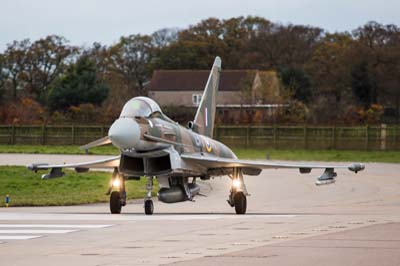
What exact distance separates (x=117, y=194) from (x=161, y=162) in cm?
131

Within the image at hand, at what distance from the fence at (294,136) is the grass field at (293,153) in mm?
1334

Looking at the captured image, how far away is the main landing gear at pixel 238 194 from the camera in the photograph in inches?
990

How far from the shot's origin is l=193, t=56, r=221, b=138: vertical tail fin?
28688 mm

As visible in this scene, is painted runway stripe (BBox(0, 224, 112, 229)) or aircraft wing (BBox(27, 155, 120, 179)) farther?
aircraft wing (BBox(27, 155, 120, 179))

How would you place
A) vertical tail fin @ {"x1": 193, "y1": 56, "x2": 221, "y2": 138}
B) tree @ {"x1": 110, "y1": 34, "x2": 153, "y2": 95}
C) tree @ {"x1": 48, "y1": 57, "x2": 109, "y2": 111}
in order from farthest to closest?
1. tree @ {"x1": 110, "y1": 34, "x2": 153, "y2": 95}
2. tree @ {"x1": 48, "y1": 57, "x2": 109, "y2": 111}
3. vertical tail fin @ {"x1": 193, "y1": 56, "x2": 221, "y2": 138}

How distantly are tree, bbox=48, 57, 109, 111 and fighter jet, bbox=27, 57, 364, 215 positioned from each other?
6881 centimetres

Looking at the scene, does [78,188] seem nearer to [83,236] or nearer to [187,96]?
[83,236]

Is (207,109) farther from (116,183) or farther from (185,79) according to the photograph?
(185,79)

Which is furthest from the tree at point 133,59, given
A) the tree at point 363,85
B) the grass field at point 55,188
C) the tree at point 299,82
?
the grass field at point 55,188

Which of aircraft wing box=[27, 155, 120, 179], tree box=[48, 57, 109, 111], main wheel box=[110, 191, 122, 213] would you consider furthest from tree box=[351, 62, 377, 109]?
main wheel box=[110, 191, 122, 213]

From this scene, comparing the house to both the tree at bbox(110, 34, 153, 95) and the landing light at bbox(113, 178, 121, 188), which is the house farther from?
the landing light at bbox(113, 178, 121, 188)

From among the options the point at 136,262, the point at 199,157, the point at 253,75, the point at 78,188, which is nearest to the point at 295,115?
the point at 253,75

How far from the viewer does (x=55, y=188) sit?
3738 cm

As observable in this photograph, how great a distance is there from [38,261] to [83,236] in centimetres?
336
